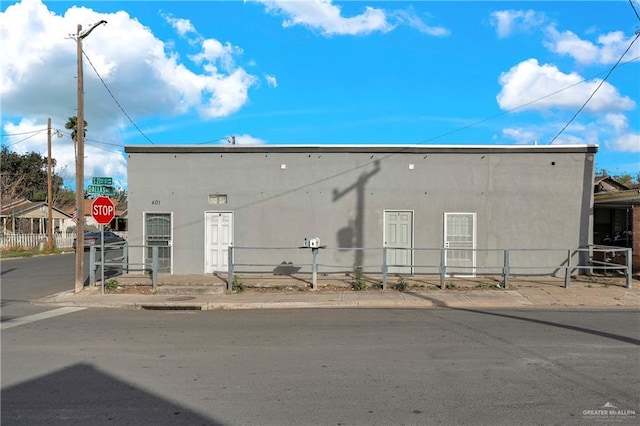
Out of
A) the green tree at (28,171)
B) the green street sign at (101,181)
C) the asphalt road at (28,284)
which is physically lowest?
the asphalt road at (28,284)

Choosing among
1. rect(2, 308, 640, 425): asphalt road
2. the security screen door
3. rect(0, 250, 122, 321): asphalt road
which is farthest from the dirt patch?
rect(2, 308, 640, 425): asphalt road

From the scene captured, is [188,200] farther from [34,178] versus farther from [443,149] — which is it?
[34,178]

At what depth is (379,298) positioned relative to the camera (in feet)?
39.2

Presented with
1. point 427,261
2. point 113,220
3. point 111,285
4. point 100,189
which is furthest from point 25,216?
point 427,261

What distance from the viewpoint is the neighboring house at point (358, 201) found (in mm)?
15633

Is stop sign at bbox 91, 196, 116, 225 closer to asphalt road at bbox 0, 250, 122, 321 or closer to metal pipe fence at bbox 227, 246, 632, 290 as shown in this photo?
asphalt road at bbox 0, 250, 122, 321

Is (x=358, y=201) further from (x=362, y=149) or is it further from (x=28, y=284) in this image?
(x=28, y=284)

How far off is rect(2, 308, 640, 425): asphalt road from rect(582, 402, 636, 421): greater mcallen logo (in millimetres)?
19

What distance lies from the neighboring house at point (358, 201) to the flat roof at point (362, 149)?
3 centimetres

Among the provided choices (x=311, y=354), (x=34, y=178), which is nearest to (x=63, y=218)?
(x=34, y=178)

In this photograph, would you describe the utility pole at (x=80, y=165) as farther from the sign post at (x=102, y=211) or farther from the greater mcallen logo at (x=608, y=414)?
the greater mcallen logo at (x=608, y=414)

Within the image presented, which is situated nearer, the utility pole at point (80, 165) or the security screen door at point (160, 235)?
the utility pole at point (80, 165)

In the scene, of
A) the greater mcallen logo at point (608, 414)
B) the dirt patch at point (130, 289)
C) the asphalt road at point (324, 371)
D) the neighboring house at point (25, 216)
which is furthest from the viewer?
the neighboring house at point (25, 216)

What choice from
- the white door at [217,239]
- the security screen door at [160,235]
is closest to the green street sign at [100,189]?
the security screen door at [160,235]
